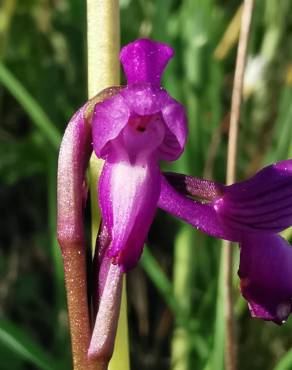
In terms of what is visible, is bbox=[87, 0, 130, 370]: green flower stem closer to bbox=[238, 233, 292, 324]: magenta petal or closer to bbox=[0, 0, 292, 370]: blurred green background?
bbox=[238, 233, 292, 324]: magenta petal

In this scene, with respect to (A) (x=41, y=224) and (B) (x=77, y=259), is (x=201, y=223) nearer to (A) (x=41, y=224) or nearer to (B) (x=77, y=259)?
(B) (x=77, y=259)

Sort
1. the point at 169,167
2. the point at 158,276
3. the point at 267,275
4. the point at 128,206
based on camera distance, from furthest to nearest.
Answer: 1. the point at 169,167
2. the point at 158,276
3. the point at 267,275
4. the point at 128,206

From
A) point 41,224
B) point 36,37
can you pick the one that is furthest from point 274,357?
point 36,37

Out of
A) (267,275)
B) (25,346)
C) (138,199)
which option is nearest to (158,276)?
(25,346)

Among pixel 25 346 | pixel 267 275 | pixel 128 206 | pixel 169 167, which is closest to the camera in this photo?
pixel 128 206

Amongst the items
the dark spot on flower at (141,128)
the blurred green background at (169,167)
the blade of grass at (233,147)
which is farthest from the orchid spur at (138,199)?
the blurred green background at (169,167)

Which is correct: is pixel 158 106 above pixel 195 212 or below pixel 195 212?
above

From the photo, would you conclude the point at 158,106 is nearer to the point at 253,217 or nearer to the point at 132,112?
the point at 132,112
